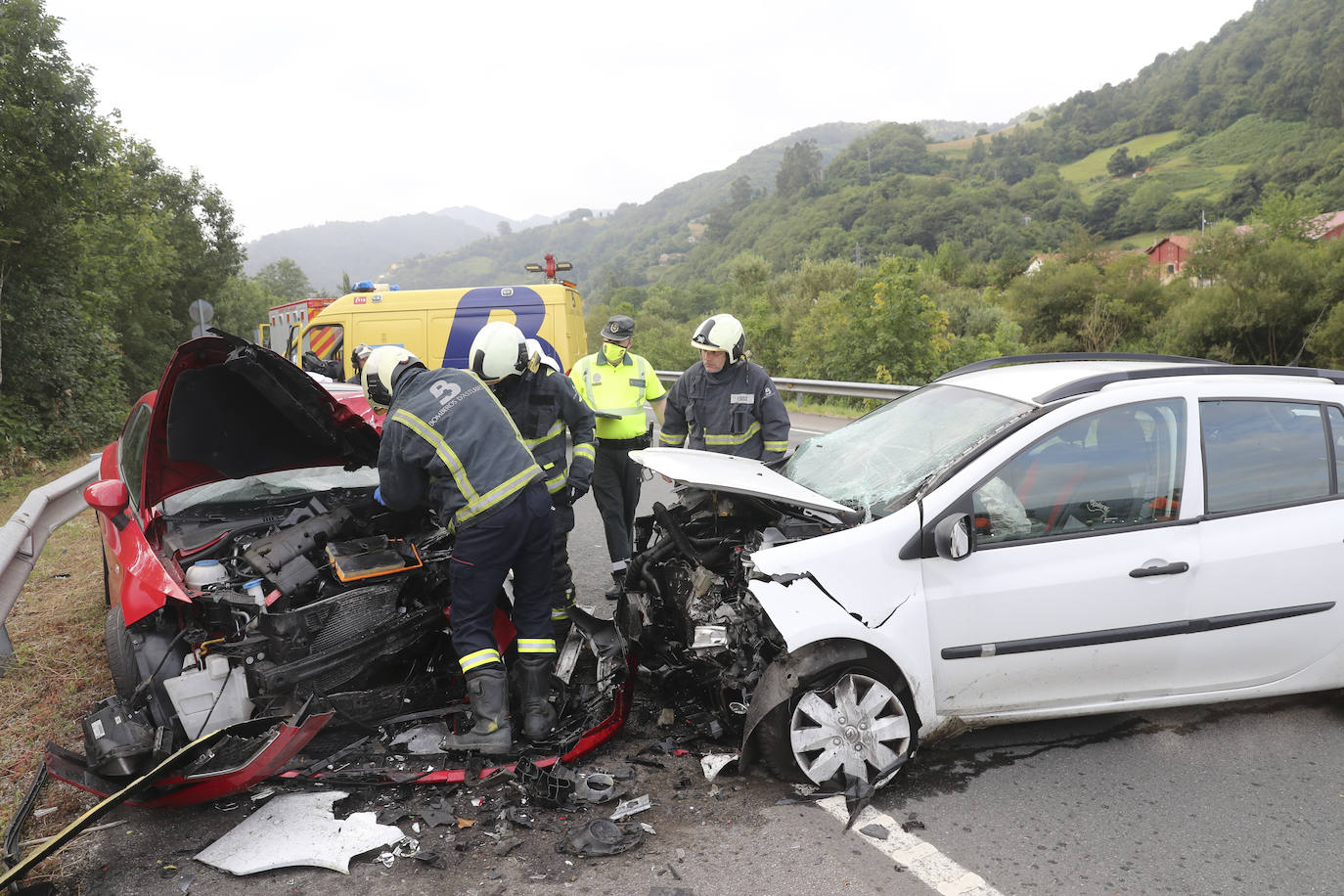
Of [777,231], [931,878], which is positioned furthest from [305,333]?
[777,231]

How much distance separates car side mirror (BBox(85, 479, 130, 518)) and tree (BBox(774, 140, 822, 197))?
437 feet

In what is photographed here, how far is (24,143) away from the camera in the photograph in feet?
34.3

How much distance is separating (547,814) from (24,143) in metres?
12.3

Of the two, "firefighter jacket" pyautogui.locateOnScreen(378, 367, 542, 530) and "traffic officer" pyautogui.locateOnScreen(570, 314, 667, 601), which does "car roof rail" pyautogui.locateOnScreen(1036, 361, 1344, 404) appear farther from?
"traffic officer" pyautogui.locateOnScreen(570, 314, 667, 601)

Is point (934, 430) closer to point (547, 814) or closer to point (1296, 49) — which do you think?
point (547, 814)

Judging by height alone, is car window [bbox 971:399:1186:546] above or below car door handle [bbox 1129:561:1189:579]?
above

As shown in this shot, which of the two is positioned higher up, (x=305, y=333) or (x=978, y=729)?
(x=305, y=333)

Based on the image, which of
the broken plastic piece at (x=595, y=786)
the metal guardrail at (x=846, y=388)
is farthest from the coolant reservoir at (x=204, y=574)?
the metal guardrail at (x=846, y=388)

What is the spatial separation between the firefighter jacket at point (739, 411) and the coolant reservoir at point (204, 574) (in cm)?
251

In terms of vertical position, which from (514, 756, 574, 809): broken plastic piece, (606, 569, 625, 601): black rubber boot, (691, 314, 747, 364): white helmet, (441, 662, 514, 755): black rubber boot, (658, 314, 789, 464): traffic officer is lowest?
(514, 756, 574, 809): broken plastic piece

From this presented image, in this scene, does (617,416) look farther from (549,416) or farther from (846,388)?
(846,388)

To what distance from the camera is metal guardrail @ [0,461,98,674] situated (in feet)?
12.8

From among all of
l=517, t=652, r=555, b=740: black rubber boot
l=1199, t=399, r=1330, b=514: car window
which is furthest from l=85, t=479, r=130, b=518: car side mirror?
l=1199, t=399, r=1330, b=514: car window

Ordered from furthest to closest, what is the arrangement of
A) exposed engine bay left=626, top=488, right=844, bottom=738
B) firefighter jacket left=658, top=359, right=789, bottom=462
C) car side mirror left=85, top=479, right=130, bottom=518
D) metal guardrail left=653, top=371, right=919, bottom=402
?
metal guardrail left=653, top=371, right=919, bottom=402 → firefighter jacket left=658, top=359, right=789, bottom=462 → car side mirror left=85, top=479, right=130, bottom=518 → exposed engine bay left=626, top=488, right=844, bottom=738
